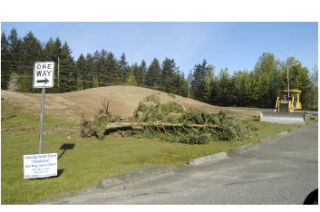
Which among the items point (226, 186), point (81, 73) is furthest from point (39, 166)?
point (81, 73)

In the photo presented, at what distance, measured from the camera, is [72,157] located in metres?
8.59

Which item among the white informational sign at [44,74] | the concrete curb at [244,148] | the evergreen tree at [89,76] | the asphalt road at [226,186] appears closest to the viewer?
the asphalt road at [226,186]

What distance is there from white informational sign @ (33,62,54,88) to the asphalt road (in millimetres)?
2855

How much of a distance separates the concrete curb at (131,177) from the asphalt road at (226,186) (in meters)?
0.21

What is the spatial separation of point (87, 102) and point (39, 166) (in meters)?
21.8

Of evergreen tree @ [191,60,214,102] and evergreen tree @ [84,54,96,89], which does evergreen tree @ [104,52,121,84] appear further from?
evergreen tree @ [191,60,214,102]

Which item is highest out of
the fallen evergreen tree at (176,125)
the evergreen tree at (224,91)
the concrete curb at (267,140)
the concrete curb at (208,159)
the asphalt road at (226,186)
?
the evergreen tree at (224,91)

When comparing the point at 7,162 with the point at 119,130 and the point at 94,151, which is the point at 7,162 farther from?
the point at 119,130

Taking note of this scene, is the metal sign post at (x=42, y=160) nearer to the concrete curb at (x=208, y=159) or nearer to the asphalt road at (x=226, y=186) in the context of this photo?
the asphalt road at (x=226, y=186)

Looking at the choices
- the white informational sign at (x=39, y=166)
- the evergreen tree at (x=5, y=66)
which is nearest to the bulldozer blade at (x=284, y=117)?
the white informational sign at (x=39, y=166)

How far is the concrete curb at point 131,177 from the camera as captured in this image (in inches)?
221

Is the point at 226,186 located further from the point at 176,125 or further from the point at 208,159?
the point at 176,125

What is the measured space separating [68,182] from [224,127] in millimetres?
8586

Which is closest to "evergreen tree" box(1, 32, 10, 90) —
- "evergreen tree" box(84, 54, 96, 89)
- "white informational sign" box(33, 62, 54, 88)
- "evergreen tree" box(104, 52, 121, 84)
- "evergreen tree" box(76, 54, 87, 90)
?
"evergreen tree" box(76, 54, 87, 90)
